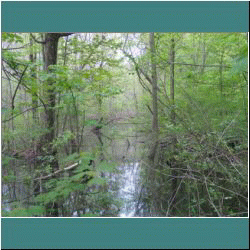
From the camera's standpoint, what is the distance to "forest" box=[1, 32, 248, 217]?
105 inches

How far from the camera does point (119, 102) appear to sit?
842 centimetres

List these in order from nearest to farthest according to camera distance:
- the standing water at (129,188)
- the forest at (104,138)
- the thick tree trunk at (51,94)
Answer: the forest at (104,138) → the standing water at (129,188) → the thick tree trunk at (51,94)

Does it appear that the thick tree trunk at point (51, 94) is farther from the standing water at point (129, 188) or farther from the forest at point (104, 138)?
the standing water at point (129, 188)

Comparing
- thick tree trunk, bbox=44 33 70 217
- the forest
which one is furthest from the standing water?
thick tree trunk, bbox=44 33 70 217

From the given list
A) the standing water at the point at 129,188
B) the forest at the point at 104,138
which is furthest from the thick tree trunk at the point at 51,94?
the standing water at the point at 129,188

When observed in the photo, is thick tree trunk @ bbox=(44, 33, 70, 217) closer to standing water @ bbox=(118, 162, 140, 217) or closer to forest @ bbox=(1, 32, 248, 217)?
forest @ bbox=(1, 32, 248, 217)

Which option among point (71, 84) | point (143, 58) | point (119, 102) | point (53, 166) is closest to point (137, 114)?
point (119, 102)

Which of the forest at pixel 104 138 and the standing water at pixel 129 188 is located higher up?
the forest at pixel 104 138

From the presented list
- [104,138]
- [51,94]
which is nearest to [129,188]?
[51,94]

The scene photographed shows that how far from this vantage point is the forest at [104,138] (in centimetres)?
268

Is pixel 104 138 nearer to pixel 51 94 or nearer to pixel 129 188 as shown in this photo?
pixel 129 188

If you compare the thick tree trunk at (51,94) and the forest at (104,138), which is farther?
the thick tree trunk at (51,94)

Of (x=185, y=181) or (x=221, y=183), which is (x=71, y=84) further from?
(x=221, y=183)

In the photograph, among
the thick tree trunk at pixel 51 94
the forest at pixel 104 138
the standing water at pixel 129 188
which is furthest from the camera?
the thick tree trunk at pixel 51 94
